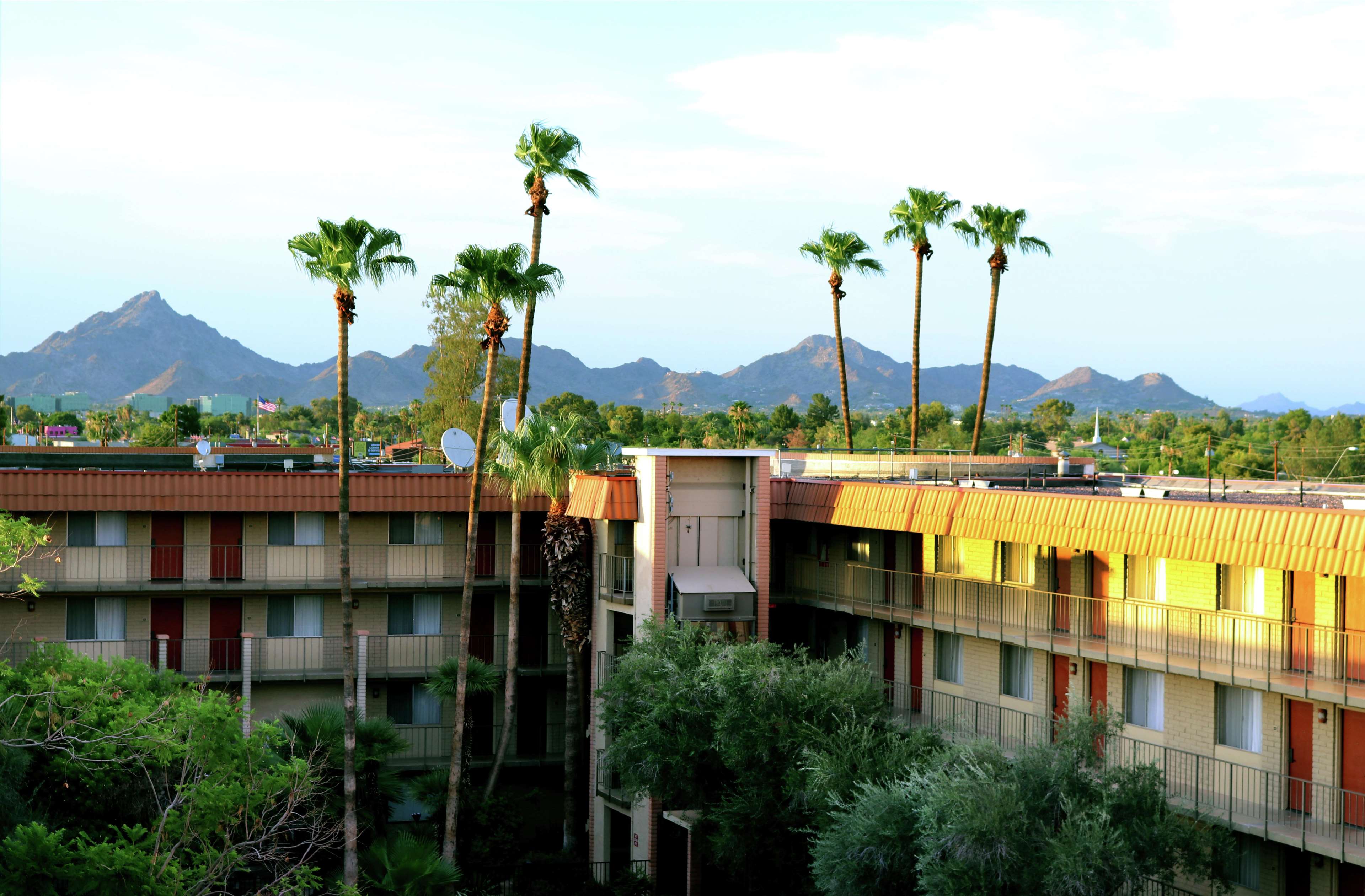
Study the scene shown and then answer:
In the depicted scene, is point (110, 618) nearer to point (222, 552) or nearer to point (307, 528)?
point (222, 552)

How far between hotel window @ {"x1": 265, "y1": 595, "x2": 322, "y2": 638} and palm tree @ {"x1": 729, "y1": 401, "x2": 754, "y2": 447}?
58.9m

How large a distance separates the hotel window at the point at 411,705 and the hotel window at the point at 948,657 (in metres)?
13.8

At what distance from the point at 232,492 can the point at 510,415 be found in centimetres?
745

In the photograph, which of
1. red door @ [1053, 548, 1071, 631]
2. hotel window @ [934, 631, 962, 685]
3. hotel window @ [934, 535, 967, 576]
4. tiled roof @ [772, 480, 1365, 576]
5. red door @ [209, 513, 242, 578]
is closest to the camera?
tiled roof @ [772, 480, 1365, 576]

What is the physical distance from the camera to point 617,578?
3216 cm

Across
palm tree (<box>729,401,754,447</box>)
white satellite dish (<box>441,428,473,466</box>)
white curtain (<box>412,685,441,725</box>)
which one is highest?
palm tree (<box>729,401,754,447</box>)

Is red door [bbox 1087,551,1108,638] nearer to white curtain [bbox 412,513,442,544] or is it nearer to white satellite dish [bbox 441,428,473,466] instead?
white satellite dish [bbox 441,428,473,466]

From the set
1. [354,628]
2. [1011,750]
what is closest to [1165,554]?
[1011,750]

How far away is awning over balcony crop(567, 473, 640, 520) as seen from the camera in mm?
30641

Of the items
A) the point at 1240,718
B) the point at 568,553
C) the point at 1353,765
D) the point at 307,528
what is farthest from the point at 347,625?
the point at 1353,765

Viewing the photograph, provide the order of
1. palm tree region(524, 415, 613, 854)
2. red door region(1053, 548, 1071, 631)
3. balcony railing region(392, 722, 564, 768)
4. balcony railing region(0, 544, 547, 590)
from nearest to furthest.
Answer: red door region(1053, 548, 1071, 631) → palm tree region(524, 415, 613, 854) → balcony railing region(0, 544, 547, 590) → balcony railing region(392, 722, 564, 768)

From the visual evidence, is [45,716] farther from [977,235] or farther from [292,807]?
[977,235]

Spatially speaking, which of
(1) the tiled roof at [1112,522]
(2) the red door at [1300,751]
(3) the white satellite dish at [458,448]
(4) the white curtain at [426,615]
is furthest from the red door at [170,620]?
(2) the red door at [1300,751]

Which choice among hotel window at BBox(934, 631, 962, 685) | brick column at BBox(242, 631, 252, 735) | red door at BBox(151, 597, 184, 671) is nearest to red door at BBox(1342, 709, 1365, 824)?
hotel window at BBox(934, 631, 962, 685)
